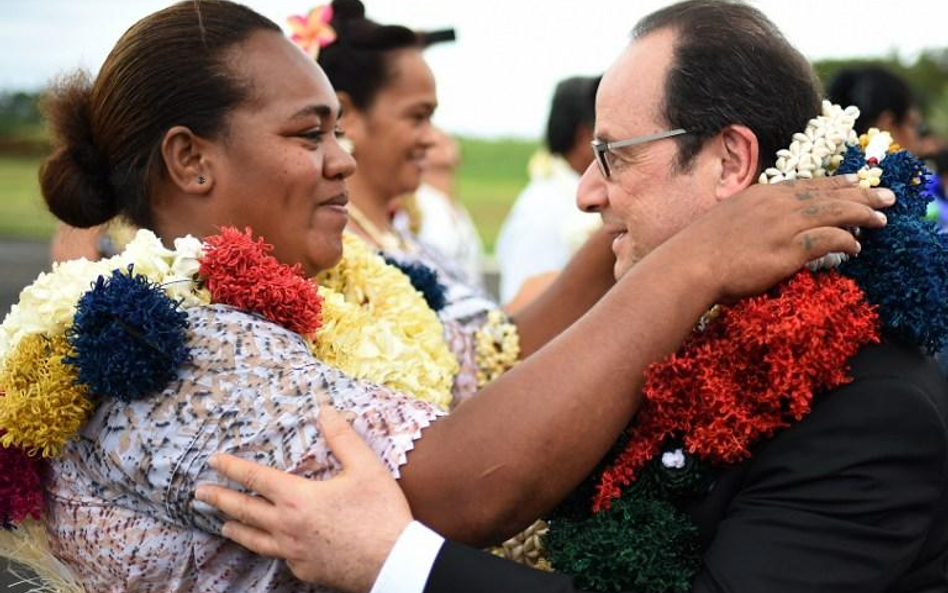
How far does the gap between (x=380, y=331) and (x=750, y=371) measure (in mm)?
1094

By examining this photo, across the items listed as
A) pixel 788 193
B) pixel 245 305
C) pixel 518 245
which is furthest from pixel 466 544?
pixel 518 245

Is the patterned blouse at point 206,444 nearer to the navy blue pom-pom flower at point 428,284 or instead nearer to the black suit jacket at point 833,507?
the black suit jacket at point 833,507

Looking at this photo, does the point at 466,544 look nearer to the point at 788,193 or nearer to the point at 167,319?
the point at 167,319

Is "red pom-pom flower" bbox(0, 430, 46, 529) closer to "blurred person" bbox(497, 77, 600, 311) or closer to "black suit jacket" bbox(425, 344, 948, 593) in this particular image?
"black suit jacket" bbox(425, 344, 948, 593)

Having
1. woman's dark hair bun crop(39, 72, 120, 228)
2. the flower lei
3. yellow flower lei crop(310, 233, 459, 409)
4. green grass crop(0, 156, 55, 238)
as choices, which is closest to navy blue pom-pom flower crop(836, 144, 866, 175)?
the flower lei

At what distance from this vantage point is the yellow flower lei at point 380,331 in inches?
113

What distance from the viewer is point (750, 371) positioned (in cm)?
238

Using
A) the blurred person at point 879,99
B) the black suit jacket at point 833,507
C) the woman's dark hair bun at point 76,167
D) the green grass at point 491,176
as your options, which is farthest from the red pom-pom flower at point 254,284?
the green grass at point 491,176

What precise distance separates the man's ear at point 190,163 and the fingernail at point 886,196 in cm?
162

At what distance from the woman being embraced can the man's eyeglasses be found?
373mm

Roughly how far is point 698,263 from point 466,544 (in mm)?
763

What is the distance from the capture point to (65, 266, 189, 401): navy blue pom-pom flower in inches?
91.0

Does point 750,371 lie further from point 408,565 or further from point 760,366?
point 408,565

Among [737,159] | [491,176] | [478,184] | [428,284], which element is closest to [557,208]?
[428,284]
